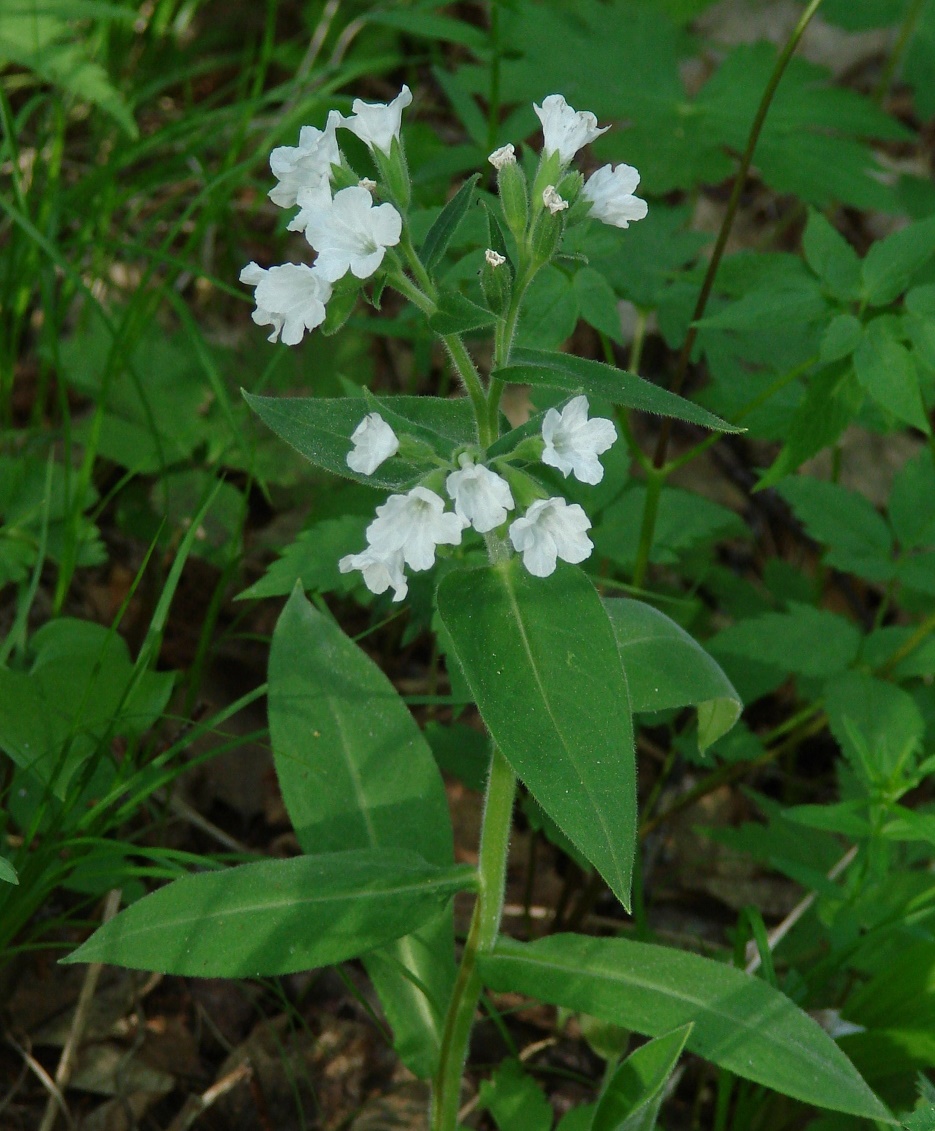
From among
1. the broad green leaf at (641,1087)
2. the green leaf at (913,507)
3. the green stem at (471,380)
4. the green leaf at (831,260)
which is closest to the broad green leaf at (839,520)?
the green leaf at (913,507)

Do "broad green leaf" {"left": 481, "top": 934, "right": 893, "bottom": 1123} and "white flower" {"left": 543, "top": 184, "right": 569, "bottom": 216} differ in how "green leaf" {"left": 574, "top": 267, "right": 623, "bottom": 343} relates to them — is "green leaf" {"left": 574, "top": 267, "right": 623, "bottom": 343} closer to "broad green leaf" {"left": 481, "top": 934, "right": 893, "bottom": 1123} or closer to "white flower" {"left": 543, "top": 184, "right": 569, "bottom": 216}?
"white flower" {"left": 543, "top": 184, "right": 569, "bottom": 216}

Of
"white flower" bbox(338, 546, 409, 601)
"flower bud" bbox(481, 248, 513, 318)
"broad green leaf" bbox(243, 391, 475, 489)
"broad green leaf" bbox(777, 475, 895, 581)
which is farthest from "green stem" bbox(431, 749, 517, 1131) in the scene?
"broad green leaf" bbox(777, 475, 895, 581)

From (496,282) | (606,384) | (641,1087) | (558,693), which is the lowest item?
(641,1087)

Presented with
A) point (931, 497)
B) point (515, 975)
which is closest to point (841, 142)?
point (931, 497)

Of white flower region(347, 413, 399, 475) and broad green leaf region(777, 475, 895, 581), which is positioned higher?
white flower region(347, 413, 399, 475)

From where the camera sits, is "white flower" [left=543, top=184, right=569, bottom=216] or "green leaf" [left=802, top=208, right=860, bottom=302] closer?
"white flower" [left=543, top=184, right=569, bottom=216]

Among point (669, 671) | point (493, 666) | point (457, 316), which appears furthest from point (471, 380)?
point (669, 671)

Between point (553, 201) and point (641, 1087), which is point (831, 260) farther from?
point (641, 1087)

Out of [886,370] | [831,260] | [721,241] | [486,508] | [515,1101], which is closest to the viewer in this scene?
[486,508]
